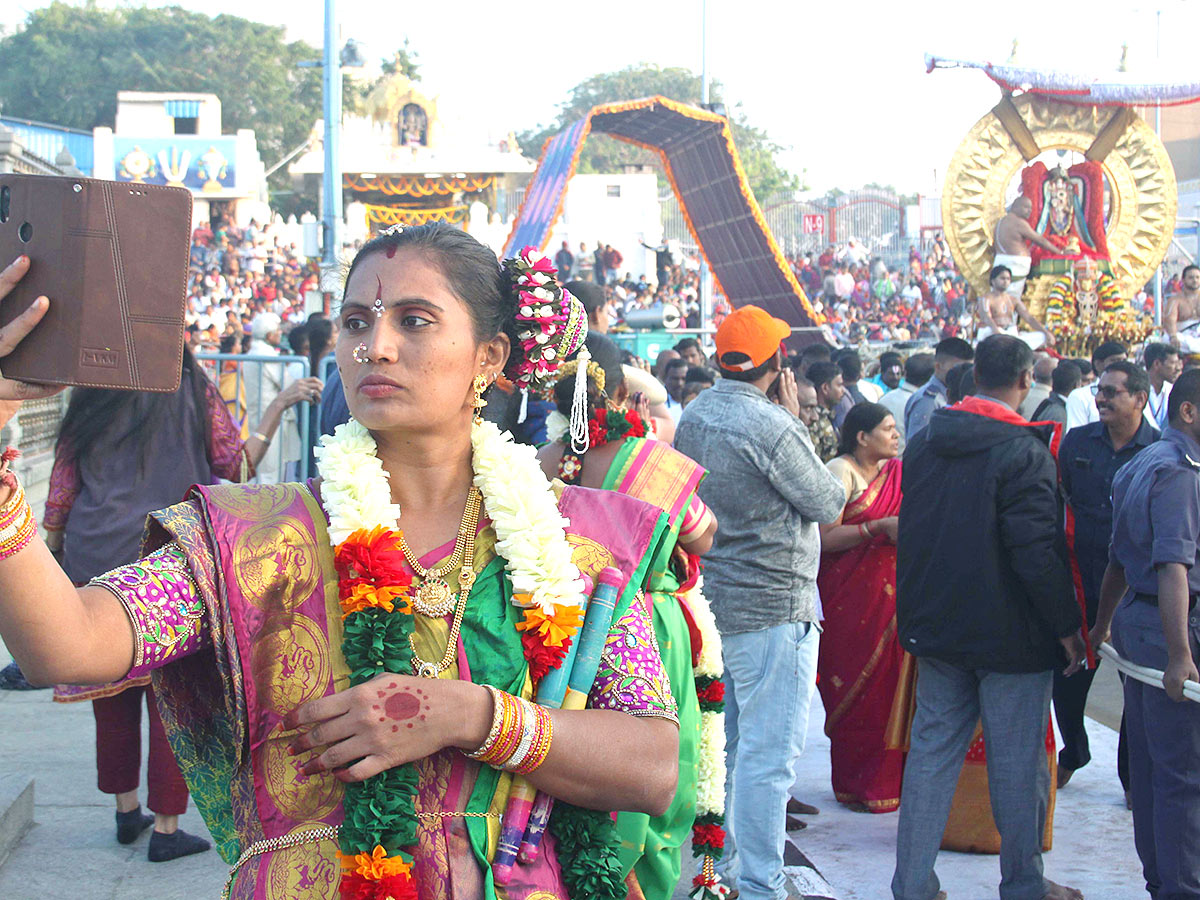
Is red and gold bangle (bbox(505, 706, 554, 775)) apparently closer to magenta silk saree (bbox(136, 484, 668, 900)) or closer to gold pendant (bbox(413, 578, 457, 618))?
magenta silk saree (bbox(136, 484, 668, 900))

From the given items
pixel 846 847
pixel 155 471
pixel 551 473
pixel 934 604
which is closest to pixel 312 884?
pixel 551 473

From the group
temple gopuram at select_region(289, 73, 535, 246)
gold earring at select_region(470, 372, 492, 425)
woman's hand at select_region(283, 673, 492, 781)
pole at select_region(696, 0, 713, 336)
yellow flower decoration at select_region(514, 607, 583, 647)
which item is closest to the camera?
woman's hand at select_region(283, 673, 492, 781)

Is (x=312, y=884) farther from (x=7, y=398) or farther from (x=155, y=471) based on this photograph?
(x=155, y=471)

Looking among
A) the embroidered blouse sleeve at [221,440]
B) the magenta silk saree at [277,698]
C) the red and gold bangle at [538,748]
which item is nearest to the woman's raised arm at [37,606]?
the magenta silk saree at [277,698]

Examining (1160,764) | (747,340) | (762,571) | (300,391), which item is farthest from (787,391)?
(300,391)

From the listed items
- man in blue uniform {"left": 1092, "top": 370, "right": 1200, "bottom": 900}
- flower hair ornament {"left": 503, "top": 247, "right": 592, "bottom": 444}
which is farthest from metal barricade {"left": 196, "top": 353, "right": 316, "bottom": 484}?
flower hair ornament {"left": 503, "top": 247, "right": 592, "bottom": 444}

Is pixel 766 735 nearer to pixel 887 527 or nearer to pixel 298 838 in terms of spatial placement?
pixel 887 527

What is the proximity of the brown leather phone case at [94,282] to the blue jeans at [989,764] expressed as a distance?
10.4 ft

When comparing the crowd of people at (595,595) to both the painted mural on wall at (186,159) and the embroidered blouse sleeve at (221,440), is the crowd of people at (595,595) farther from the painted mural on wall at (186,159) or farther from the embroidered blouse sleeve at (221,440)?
the painted mural on wall at (186,159)

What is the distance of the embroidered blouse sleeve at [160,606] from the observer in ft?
5.76

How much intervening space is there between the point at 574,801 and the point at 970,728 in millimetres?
2678

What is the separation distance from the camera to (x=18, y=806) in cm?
443

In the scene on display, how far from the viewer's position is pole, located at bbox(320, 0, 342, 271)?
15078 mm

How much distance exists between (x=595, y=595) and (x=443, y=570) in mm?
248
